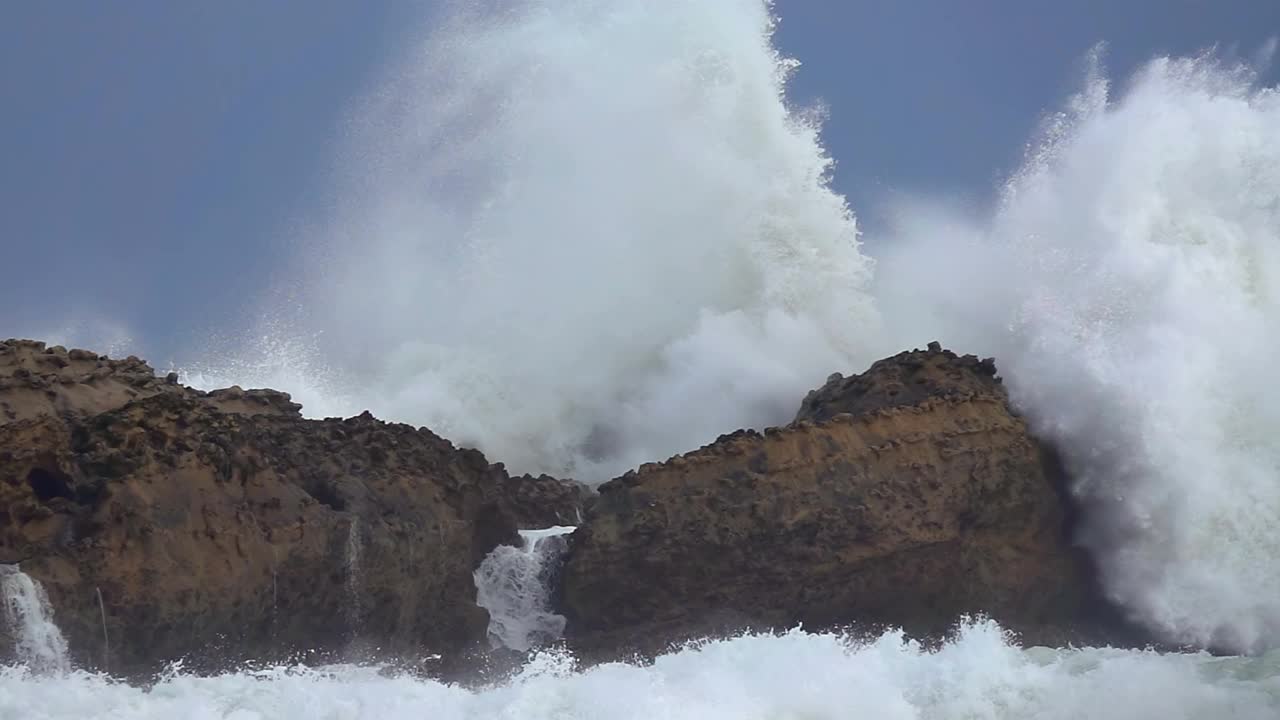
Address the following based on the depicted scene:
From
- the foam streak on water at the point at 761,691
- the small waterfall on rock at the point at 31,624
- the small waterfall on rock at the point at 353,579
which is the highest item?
Answer: the small waterfall on rock at the point at 353,579

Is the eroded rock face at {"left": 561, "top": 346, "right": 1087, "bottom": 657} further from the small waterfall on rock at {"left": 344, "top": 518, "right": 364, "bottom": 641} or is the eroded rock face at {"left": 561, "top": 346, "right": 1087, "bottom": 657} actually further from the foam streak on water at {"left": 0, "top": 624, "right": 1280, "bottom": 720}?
the small waterfall on rock at {"left": 344, "top": 518, "right": 364, "bottom": 641}

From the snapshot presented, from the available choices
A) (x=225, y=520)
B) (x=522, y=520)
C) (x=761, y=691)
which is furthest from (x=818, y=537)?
(x=225, y=520)

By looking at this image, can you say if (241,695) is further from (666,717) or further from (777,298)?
(777,298)

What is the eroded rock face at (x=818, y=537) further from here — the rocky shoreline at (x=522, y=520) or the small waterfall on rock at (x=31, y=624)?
the small waterfall on rock at (x=31, y=624)

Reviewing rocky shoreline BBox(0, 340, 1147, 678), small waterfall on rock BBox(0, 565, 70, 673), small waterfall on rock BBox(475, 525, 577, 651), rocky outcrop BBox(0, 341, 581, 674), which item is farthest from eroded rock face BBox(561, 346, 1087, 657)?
small waterfall on rock BBox(0, 565, 70, 673)

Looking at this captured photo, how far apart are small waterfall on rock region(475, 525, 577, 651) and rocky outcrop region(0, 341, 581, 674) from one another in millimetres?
275

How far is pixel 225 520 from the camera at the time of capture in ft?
45.6

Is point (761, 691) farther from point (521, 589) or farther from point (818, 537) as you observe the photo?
point (521, 589)

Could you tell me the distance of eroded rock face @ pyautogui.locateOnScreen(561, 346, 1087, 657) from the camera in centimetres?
1645

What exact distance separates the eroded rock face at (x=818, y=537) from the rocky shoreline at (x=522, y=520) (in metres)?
0.02

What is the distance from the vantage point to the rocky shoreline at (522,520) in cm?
1353

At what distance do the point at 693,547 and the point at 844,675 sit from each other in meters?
3.21

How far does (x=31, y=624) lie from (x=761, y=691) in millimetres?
6073

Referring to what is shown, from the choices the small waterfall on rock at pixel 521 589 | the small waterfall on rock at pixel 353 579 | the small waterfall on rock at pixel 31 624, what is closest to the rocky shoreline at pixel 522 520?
the small waterfall on rock at pixel 353 579
